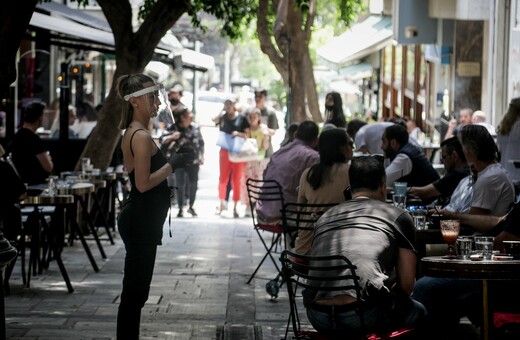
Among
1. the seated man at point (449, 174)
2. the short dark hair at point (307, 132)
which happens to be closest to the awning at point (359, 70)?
the short dark hair at point (307, 132)

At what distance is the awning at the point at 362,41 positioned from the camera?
28.4m

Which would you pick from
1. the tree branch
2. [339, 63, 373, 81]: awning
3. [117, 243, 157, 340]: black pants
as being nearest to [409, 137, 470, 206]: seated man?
[117, 243, 157, 340]: black pants

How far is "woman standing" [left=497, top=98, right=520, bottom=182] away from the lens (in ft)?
43.9

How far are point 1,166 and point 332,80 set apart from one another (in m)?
41.4

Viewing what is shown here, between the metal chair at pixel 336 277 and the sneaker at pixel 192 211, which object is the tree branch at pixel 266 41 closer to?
the sneaker at pixel 192 211

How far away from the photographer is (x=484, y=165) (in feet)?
29.5

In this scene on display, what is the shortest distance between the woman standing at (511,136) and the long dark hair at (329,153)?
3.79 meters

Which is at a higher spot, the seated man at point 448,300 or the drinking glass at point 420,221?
the drinking glass at point 420,221

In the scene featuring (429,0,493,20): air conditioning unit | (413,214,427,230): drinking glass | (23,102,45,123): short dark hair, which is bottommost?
(413,214,427,230): drinking glass

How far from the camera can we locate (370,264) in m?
6.34

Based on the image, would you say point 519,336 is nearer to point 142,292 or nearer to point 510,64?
point 142,292

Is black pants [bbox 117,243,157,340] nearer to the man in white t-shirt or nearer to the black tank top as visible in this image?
the black tank top

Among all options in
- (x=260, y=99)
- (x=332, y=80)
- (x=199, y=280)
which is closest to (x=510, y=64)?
(x=260, y=99)

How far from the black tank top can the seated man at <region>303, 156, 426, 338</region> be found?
150 centimetres
